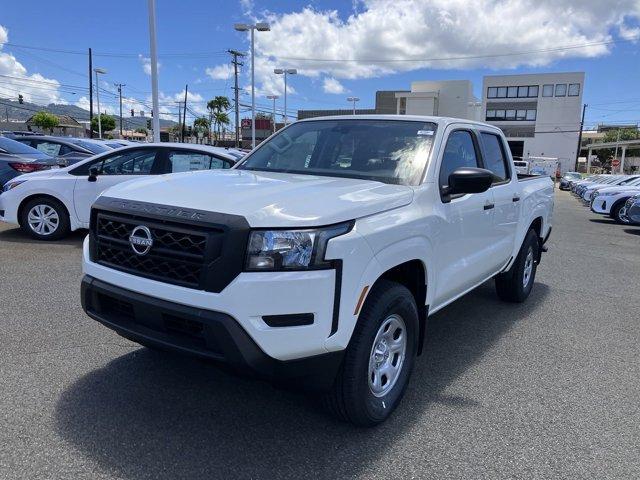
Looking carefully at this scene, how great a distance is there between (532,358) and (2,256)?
263 inches

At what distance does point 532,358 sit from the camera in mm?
4367

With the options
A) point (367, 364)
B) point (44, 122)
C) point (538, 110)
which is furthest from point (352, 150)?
point (44, 122)

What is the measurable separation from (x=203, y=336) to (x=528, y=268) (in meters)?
4.60

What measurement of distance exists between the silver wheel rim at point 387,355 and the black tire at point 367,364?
0.01m

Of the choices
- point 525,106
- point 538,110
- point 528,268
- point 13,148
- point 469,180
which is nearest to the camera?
point 469,180

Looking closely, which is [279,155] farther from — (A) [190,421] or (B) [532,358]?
(B) [532,358]

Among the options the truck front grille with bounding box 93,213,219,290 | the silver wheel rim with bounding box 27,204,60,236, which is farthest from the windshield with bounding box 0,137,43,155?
the truck front grille with bounding box 93,213,219,290

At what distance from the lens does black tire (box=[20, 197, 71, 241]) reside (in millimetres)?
8156

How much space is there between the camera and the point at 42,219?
819 cm

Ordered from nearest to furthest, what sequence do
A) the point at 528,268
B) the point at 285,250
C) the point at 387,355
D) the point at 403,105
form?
the point at 285,250
the point at 387,355
the point at 528,268
the point at 403,105

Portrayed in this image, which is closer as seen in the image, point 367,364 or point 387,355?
point 367,364

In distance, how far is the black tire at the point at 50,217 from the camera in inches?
321

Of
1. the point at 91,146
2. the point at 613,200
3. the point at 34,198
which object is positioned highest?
the point at 91,146

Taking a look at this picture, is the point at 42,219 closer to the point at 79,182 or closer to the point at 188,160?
the point at 79,182
